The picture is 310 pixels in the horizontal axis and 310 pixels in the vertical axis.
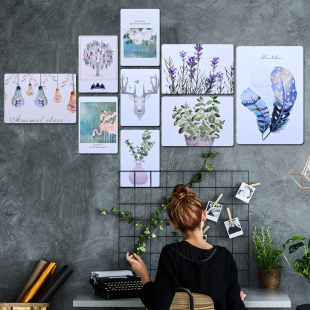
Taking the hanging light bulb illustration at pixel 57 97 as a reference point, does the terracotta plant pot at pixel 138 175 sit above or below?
below

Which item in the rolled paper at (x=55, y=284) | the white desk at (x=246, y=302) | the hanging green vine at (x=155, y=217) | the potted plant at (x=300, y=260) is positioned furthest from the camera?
the hanging green vine at (x=155, y=217)

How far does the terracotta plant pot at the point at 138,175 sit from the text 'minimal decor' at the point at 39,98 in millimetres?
513

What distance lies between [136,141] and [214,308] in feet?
4.42

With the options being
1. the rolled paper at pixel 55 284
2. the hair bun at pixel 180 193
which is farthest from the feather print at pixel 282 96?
the rolled paper at pixel 55 284

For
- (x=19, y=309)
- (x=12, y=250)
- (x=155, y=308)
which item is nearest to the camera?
(x=155, y=308)

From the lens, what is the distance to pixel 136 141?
10.7ft

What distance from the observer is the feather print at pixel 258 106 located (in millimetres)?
3252

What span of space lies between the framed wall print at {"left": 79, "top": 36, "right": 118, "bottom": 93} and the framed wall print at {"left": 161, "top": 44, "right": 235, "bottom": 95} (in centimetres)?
33

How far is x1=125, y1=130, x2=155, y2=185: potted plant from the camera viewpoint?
324 cm

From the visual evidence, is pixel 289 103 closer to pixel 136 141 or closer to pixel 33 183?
pixel 136 141

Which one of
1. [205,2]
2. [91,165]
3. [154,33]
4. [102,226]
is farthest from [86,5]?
[102,226]

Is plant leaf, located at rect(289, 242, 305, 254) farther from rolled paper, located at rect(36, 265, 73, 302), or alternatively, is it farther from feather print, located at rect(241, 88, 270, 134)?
rolled paper, located at rect(36, 265, 73, 302)

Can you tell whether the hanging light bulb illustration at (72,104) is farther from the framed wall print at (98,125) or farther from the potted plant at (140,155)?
the potted plant at (140,155)

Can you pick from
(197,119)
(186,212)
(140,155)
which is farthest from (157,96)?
(186,212)
